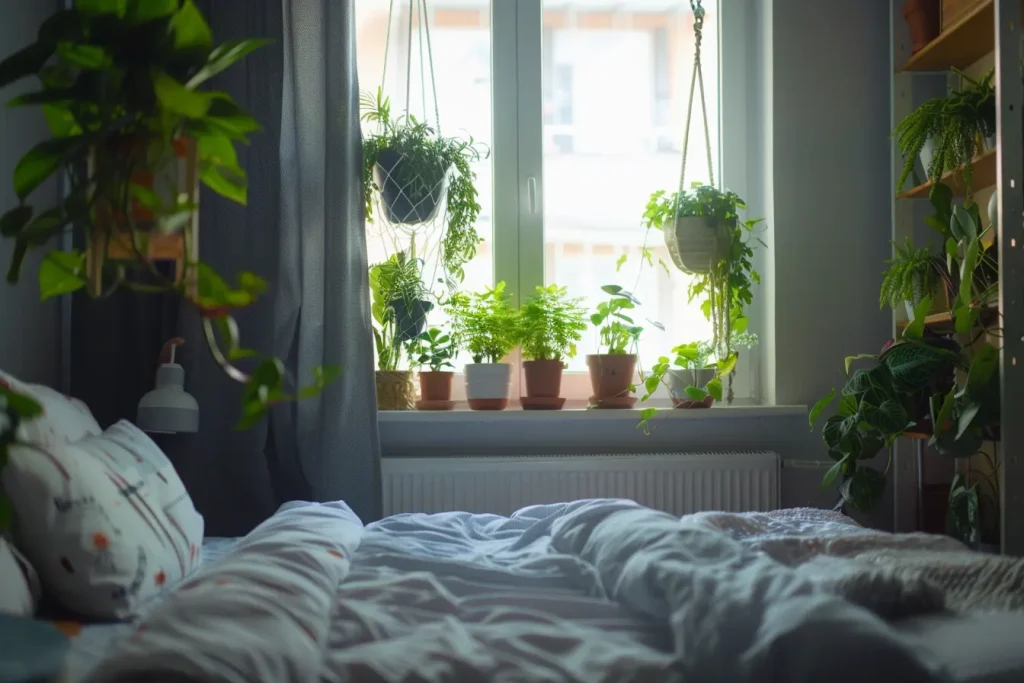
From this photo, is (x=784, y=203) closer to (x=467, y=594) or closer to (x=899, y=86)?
(x=899, y=86)

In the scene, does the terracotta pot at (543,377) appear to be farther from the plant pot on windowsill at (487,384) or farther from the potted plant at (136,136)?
the potted plant at (136,136)

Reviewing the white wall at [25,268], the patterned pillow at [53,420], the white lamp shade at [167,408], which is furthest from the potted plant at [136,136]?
the white wall at [25,268]

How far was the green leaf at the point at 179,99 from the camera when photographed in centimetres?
78

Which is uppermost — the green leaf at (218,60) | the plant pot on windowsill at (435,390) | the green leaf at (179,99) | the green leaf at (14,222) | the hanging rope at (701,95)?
the hanging rope at (701,95)

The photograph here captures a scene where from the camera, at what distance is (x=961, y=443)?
84.3 inches

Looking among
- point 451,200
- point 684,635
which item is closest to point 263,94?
point 451,200

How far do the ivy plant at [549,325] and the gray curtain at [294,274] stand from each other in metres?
0.46

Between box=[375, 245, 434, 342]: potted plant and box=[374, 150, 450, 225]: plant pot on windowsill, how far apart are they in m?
0.14

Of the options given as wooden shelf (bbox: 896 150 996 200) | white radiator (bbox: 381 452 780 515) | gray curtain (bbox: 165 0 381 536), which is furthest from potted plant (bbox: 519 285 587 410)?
wooden shelf (bbox: 896 150 996 200)

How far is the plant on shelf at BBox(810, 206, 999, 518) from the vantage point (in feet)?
6.77

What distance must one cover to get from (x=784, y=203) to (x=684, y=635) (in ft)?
6.84

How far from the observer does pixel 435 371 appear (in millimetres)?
2900

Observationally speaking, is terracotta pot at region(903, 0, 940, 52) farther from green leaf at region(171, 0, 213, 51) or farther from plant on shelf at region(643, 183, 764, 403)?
green leaf at region(171, 0, 213, 51)

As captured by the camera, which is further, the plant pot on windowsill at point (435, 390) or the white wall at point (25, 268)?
the plant pot on windowsill at point (435, 390)
